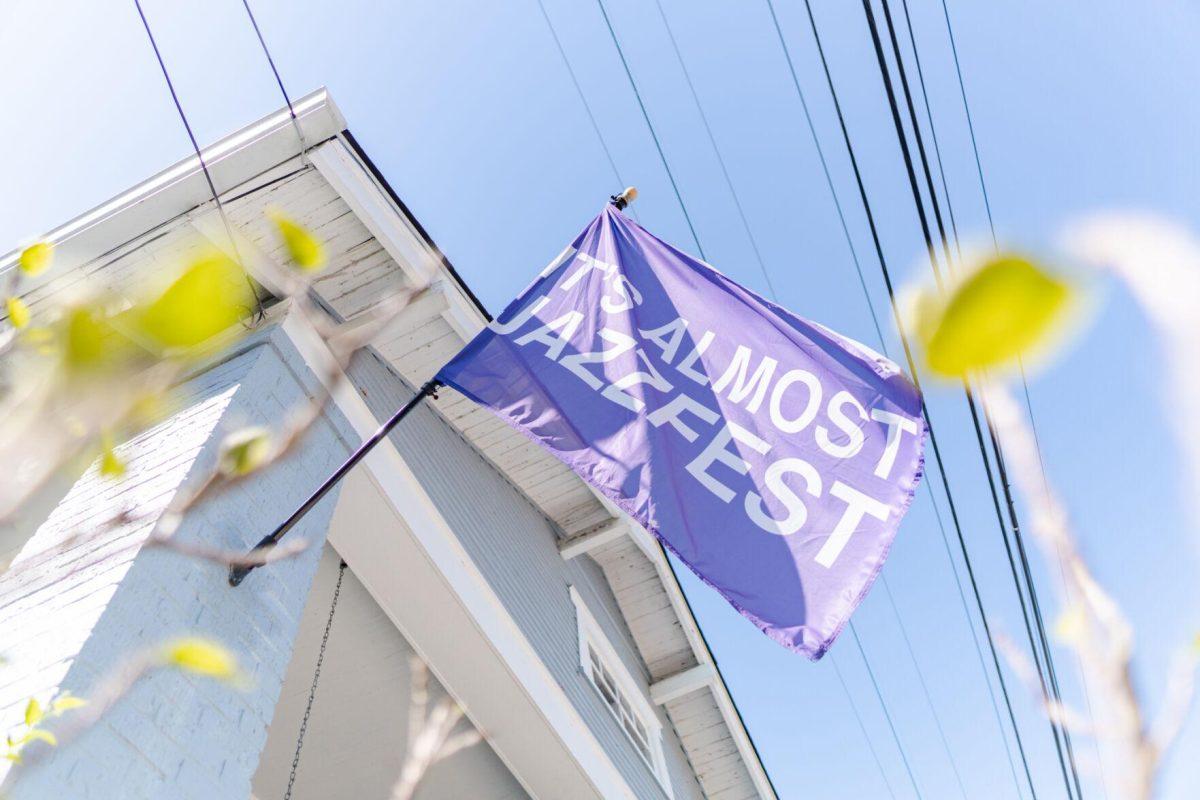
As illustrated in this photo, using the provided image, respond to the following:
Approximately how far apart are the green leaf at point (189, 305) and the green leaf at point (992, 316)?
0.71m

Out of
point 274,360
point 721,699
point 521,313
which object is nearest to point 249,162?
point 274,360

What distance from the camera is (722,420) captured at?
9.96ft

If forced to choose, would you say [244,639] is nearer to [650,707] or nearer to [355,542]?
[355,542]

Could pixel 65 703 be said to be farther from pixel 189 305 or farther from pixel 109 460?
pixel 189 305

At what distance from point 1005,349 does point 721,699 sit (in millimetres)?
Result: 7885

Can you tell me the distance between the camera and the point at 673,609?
Answer: 7.75 meters

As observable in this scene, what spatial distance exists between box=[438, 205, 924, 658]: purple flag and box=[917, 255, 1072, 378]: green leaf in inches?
79.2

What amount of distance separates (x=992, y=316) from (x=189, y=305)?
2.55 ft

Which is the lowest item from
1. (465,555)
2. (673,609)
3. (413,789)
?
(673,609)

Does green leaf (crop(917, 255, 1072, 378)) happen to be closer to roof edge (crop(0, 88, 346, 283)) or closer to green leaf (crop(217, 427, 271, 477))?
green leaf (crop(217, 427, 271, 477))

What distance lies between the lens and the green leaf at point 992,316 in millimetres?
534

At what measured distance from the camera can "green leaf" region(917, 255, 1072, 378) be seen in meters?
0.53

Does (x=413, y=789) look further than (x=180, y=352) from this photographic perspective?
Yes

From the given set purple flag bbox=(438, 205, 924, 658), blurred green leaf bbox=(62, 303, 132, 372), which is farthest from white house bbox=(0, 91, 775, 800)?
blurred green leaf bbox=(62, 303, 132, 372)
